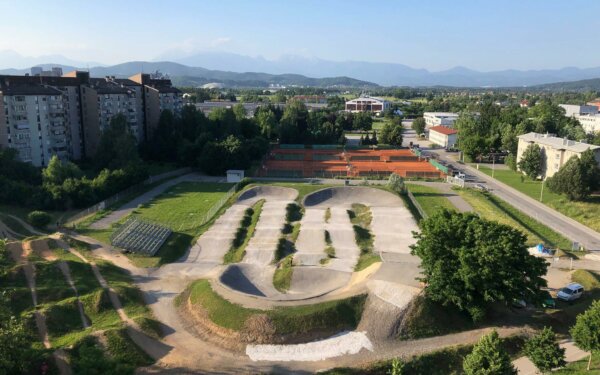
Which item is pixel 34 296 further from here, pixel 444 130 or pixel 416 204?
pixel 444 130

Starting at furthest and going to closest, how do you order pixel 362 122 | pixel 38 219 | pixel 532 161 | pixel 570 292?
pixel 362 122
pixel 532 161
pixel 38 219
pixel 570 292

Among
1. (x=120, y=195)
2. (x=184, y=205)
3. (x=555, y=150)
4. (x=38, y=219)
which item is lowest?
(x=184, y=205)

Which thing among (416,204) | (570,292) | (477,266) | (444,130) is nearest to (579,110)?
(444,130)

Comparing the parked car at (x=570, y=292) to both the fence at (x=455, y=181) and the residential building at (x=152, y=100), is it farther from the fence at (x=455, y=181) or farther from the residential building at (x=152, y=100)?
the residential building at (x=152, y=100)

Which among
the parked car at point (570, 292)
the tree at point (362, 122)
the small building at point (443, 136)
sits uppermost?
the tree at point (362, 122)

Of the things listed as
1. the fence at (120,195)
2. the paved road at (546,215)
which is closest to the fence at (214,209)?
the fence at (120,195)

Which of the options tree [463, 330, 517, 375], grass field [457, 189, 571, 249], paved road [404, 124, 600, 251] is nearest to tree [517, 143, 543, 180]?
paved road [404, 124, 600, 251]
